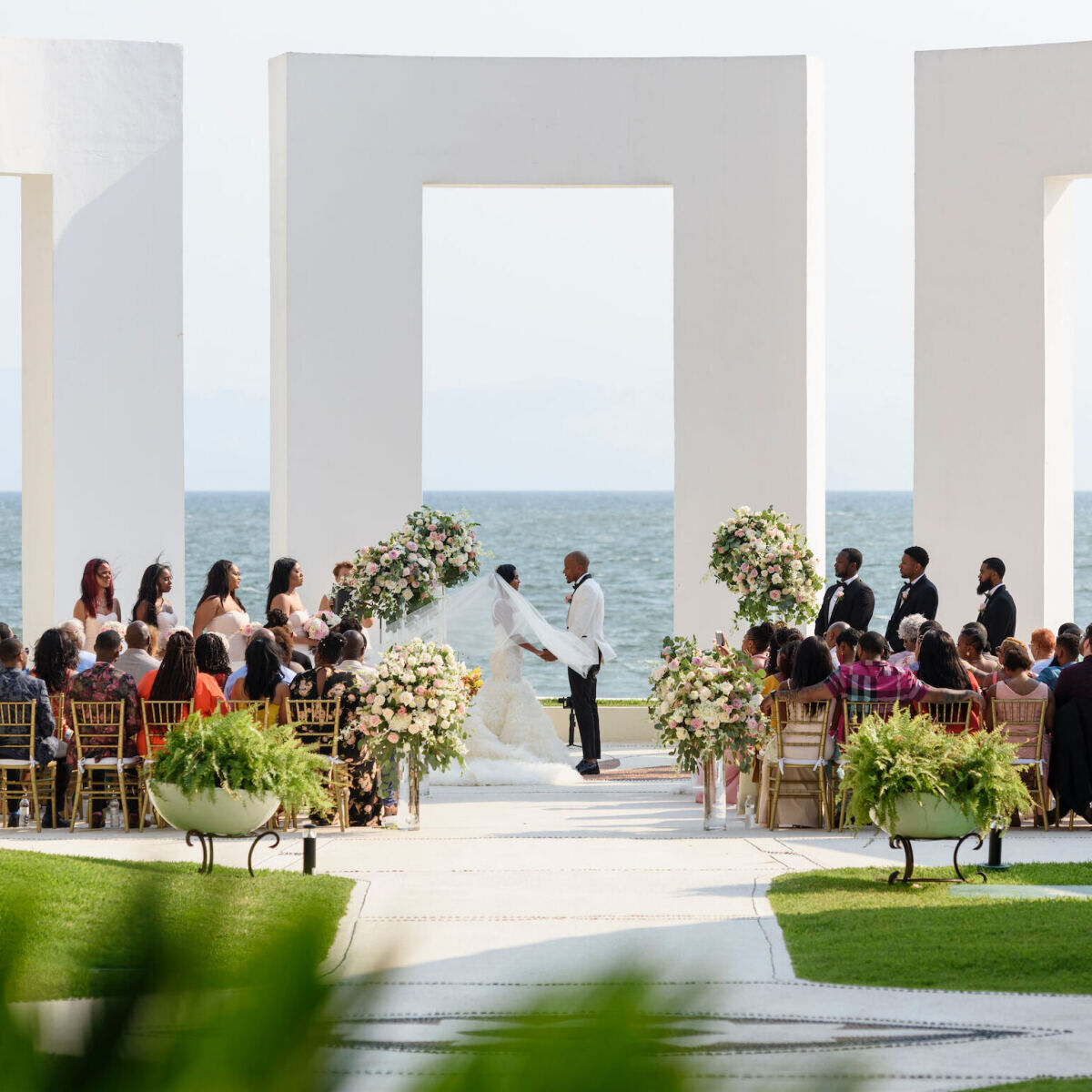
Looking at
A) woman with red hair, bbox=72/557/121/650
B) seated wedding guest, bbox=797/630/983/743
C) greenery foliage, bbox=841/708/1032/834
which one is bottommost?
greenery foliage, bbox=841/708/1032/834

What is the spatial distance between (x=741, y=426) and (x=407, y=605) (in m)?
4.18

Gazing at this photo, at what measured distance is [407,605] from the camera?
14406 millimetres

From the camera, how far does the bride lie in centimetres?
1440

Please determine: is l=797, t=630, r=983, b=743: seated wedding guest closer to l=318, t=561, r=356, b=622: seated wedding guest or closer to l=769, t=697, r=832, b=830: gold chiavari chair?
l=769, t=697, r=832, b=830: gold chiavari chair

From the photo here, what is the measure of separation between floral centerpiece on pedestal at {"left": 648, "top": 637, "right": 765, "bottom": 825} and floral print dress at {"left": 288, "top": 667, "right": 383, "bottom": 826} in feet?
6.36

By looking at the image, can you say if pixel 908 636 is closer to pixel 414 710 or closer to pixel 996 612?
pixel 996 612

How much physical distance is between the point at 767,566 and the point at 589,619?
1.56m

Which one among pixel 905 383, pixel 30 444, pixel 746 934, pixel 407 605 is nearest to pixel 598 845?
pixel 746 934

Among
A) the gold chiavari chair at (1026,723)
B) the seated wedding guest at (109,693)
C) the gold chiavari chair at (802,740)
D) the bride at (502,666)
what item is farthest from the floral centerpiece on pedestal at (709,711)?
the seated wedding guest at (109,693)

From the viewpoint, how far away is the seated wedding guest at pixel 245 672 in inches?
471

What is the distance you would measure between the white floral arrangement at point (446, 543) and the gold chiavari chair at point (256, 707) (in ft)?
9.45

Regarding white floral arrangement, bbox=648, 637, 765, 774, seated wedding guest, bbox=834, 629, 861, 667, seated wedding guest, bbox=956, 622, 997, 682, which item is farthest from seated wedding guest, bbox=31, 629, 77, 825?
seated wedding guest, bbox=956, 622, 997, 682

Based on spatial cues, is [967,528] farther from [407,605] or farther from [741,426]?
[407,605]

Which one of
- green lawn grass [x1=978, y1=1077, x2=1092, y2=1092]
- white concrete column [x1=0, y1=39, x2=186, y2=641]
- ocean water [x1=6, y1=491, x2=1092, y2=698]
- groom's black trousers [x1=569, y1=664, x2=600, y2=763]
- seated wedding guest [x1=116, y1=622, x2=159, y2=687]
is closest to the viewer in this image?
green lawn grass [x1=978, y1=1077, x2=1092, y2=1092]
